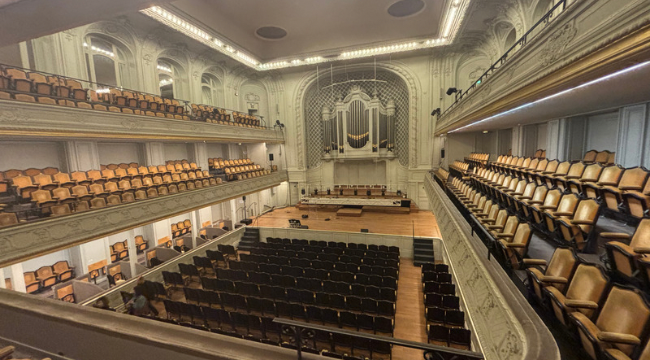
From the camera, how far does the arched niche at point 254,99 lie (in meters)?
15.5

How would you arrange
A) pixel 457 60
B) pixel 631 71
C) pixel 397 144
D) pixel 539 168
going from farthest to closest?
1. pixel 397 144
2. pixel 457 60
3. pixel 539 168
4. pixel 631 71

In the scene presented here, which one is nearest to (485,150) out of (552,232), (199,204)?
(552,232)

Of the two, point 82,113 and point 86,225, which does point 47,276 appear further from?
point 82,113

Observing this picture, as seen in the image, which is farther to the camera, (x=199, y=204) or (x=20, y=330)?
(x=199, y=204)

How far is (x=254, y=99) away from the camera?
15.9 m

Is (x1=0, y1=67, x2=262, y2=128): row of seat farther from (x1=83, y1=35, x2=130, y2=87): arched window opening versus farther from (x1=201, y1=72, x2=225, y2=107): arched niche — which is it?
(x1=201, y1=72, x2=225, y2=107): arched niche

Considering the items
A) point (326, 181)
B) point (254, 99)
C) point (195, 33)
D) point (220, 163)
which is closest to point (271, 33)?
point (195, 33)

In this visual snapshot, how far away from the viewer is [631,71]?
2775 mm

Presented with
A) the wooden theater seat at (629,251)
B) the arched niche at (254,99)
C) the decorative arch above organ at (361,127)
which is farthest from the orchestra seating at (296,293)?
the arched niche at (254,99)

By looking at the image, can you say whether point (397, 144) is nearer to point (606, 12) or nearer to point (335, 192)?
point (335, 192)

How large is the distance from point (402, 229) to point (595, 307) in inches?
359

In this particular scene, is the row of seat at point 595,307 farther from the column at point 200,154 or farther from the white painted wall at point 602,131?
the column at point 200,154

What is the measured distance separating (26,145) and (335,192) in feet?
41.4

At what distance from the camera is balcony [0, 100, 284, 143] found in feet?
17.8
